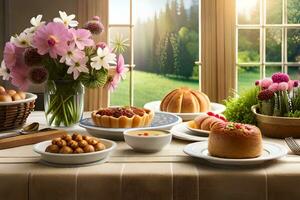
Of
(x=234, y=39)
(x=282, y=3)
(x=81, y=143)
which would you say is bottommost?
(x=81, y=143)

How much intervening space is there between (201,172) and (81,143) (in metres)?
0.32

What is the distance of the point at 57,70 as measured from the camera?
70.1 inches

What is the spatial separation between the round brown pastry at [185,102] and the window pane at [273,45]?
3.74 feet

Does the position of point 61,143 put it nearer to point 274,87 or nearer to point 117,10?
point 274,87

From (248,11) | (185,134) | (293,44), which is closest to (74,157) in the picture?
(185,134)

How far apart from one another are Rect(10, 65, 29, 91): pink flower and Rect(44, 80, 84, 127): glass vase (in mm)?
101

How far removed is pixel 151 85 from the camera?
3229 mm

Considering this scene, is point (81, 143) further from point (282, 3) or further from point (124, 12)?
point (282, 3)

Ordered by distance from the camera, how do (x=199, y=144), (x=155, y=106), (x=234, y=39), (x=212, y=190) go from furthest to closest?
1. (x=234, y=39)
2. (x=155, y=106)
3. (x=199, y=144)
4. (x=212, y=190)

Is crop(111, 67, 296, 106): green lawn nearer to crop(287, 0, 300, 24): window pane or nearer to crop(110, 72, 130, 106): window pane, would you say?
crop(110, 72, 130, 106): window pane

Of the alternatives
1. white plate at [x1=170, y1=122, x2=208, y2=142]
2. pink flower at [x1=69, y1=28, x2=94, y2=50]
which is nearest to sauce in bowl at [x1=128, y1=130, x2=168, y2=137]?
white plate at [x1=170, y1=122, x2=208, y2=142]

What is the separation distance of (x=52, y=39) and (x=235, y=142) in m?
0.69

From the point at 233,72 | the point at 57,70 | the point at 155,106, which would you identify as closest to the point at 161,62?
the point at 233,72

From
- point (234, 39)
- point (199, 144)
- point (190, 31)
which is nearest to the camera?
point (199, 144)
